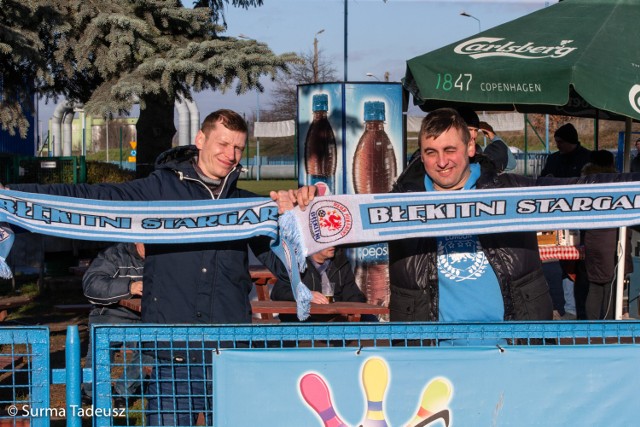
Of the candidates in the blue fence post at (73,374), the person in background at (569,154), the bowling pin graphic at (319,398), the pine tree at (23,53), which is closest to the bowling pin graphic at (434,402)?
the bowling pin graphic at (319,398)

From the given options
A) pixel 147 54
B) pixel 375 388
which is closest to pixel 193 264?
pixel 375 388

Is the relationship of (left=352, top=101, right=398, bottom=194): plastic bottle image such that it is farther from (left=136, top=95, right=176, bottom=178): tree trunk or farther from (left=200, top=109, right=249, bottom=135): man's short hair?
(left=200, top=109, right=249, bottom=135): man's short hair

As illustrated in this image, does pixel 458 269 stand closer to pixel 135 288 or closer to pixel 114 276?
pixel 135 288

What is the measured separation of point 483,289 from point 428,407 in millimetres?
627

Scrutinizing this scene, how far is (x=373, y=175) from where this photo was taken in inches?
389

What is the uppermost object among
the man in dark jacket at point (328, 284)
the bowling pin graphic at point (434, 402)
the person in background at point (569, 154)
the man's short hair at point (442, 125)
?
the person in background at point (569, 154)

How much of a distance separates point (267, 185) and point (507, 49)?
44.5 m

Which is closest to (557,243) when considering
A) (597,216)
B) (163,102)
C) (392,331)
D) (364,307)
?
(364,307)

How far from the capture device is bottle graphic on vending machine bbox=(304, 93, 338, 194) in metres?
9.94

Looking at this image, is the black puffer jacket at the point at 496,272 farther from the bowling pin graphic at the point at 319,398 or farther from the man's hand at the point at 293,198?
the bowling pin graphic at the point at 319,398

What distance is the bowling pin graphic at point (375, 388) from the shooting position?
→ 12.9ft

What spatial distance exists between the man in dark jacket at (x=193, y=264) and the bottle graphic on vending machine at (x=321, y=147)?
5402 mm

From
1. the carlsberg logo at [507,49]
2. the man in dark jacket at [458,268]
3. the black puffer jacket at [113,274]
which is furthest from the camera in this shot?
the carlsberg logo at [507,49]

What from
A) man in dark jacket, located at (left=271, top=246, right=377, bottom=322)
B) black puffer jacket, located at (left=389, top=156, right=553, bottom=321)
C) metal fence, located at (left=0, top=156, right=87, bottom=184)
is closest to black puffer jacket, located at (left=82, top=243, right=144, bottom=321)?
man in dark jacket, located at (left=271, top=246, right=377, bottom=322)
